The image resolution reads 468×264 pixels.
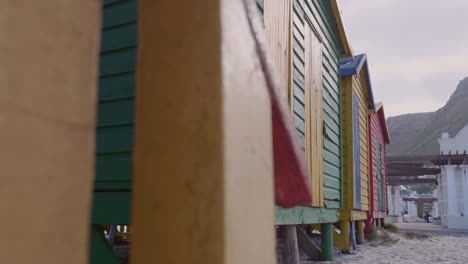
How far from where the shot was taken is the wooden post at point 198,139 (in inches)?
32.2

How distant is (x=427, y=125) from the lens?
134 m

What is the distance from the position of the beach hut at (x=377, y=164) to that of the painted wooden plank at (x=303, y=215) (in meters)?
6.84

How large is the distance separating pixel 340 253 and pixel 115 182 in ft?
22.1

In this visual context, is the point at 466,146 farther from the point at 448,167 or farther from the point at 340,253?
the point at 340,253

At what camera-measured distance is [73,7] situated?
702mm

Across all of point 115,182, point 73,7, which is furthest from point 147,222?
point 115,182

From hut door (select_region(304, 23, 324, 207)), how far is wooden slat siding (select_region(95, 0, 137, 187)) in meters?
2.76

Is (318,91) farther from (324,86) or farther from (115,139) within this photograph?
(115,139)

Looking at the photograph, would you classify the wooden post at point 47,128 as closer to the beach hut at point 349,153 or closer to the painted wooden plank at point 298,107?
the painted wooden plank at point 298,107

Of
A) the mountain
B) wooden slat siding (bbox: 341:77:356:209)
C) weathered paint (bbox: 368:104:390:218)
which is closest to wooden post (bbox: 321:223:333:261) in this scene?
wooden slat siding (bbox: 341:77:356:209)

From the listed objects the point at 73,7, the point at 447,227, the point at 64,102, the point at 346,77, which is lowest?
the point at 447,227

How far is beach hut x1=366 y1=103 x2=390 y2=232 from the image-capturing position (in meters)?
13.7

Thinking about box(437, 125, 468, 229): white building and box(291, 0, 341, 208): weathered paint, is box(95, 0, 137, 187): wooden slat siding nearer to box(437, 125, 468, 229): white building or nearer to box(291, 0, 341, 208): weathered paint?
box(291, 0, 341, 208): weathered paint

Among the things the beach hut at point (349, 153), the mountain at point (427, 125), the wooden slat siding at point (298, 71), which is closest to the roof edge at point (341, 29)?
the beach hut at point (349, 153)
